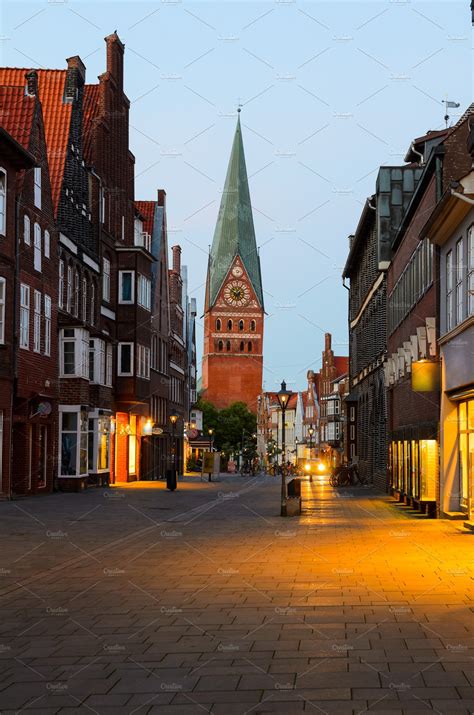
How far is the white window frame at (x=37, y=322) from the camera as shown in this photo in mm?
34938

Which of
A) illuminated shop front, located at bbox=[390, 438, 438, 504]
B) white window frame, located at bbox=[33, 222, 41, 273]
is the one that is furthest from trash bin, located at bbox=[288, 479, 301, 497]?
white window frame, located at bbox=[33, 222, 41, 273]

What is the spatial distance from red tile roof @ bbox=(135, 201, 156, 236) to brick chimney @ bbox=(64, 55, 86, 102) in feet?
67.4

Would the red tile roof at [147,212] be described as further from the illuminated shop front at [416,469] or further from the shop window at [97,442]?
the illuminated shop front at [416,469]

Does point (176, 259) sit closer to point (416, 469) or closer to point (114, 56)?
point (114, 56)

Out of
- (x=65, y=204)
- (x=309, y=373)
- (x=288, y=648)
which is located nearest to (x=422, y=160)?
(x=65, y=204)

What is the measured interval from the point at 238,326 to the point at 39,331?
138m

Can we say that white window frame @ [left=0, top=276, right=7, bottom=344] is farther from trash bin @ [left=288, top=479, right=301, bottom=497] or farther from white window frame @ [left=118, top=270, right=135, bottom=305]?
white window frame @ [left=118, top=270, right=135, bottom=305]

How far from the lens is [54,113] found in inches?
1642

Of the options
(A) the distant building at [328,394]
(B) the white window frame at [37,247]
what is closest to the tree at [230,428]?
(A) the distant building at [328,394]

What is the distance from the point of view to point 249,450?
451 feet

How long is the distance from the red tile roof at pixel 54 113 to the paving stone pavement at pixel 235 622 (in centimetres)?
2114

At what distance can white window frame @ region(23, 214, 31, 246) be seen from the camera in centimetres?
3359

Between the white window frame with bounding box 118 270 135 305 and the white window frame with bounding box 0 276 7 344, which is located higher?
the white window frame with bounding box 118 270 135 305

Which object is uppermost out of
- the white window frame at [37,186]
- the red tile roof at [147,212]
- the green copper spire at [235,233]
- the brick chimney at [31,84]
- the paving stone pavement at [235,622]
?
the green copper spire at [235,233]
